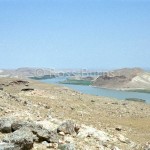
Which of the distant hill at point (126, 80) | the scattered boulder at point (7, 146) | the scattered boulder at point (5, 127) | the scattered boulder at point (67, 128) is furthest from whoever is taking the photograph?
the distant hill at point (126, 80)

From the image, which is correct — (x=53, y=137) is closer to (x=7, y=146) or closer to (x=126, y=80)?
(x=7, y=146)

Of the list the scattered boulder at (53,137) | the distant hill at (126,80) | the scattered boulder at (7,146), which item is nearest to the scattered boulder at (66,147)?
the scattered boulder at (53,137)

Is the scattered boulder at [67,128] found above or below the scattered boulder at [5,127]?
below

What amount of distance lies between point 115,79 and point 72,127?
112 m

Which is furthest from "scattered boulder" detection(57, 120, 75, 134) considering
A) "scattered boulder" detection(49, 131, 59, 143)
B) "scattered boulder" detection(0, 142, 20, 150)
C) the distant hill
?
the distant hill

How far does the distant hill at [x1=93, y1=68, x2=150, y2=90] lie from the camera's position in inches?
4715

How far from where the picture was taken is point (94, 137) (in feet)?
43.9

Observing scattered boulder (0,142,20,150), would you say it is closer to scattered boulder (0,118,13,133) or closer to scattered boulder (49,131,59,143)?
scattered boulder (49,131,59,143)

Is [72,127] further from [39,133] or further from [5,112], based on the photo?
[5,112]

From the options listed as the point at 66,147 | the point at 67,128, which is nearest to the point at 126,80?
the point at 67,128

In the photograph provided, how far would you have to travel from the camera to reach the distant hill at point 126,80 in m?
120

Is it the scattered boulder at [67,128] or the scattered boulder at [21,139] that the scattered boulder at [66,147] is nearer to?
the scattered boulder at [21,139]

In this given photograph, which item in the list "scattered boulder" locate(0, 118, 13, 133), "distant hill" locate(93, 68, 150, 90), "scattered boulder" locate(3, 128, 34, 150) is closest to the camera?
"scattered boulder" locate(3, 128, 34, 150)

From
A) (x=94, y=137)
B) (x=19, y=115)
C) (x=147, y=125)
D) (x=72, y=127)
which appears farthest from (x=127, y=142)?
(x=147, y=125)
